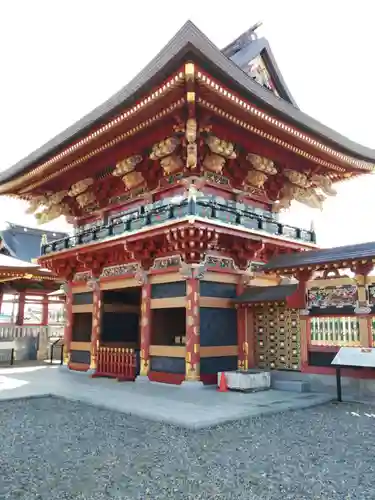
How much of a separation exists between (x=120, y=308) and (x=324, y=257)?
10092mm

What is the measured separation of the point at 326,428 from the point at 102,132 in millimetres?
10551

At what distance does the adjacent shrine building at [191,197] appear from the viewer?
11.8 meters

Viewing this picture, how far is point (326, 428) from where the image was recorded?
7.58m

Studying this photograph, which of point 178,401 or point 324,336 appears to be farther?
point 324,336

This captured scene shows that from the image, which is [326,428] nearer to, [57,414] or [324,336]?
[324,336]

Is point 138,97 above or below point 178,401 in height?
above

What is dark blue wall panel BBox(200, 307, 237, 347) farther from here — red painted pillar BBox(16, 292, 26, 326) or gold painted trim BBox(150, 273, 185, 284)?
red painted pillar BBox(16, 292, 26, 326)

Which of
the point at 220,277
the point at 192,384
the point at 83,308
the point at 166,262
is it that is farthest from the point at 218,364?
the point at 83,308

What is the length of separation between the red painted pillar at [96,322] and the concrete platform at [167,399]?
144 centimetres

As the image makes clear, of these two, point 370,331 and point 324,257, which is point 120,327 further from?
point 370,331

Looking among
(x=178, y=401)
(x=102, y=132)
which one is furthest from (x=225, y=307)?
(x=102, y=132)

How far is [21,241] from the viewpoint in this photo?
3362cm

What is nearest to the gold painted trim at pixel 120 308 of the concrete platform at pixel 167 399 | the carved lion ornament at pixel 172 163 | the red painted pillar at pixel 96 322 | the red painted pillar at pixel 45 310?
the red painted pillar at pixel 96 322

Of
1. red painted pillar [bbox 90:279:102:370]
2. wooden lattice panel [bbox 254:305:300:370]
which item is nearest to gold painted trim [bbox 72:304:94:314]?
red painted pillar [bbox 90:279:102:370]
